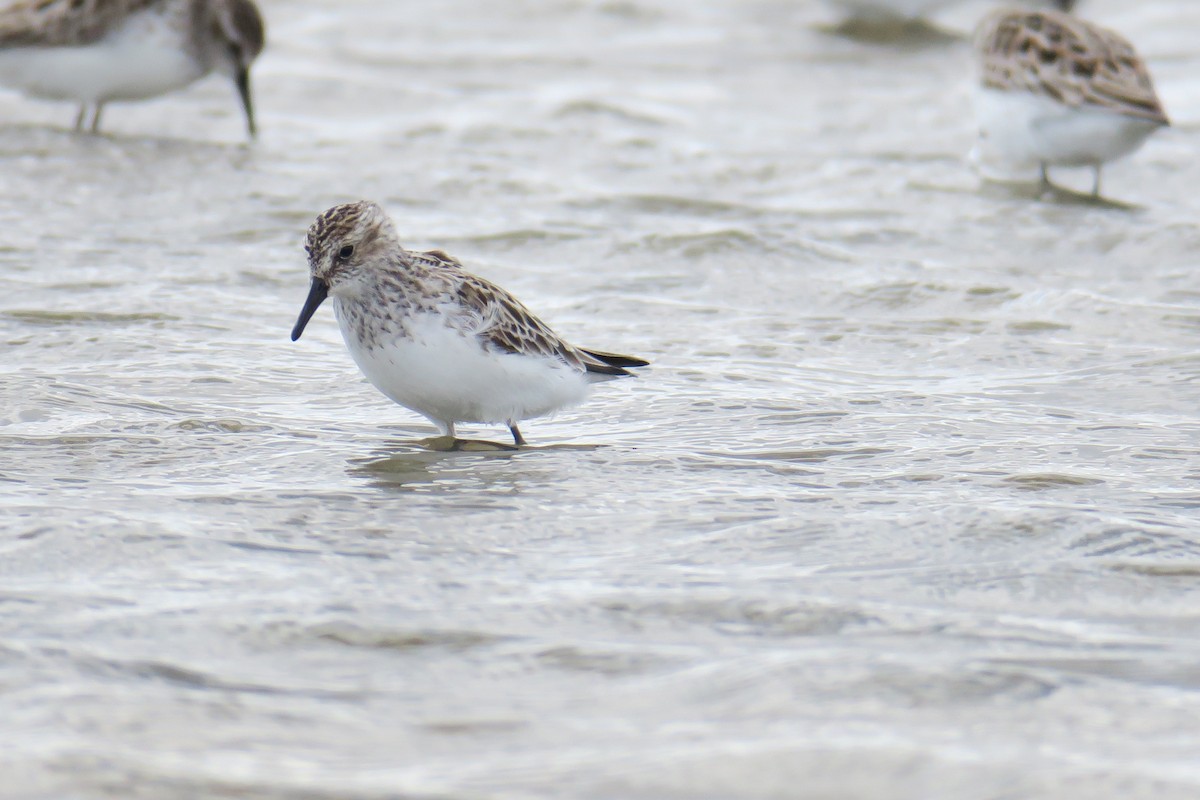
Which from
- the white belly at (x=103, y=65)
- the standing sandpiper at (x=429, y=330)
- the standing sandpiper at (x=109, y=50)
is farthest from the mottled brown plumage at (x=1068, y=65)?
the white belly at (x=103, y=65)

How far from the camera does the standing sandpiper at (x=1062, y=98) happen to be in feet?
37.1

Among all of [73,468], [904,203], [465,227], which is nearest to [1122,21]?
[904,203]

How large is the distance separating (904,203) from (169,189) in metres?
4.85

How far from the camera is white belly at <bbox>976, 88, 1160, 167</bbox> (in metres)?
11.3

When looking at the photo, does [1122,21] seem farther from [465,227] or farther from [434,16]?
[465,227]

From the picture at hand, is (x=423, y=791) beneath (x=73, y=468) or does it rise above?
above

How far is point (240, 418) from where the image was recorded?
680cm

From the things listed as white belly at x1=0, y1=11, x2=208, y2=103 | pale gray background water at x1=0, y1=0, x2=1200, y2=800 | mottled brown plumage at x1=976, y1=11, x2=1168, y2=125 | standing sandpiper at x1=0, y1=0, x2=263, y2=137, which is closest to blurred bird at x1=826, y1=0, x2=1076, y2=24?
pale gray background water at x1=0, y1=0, x2=1200, y2=800

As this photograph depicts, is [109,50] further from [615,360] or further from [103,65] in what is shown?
[615,360]

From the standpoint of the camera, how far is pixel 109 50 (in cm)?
1310

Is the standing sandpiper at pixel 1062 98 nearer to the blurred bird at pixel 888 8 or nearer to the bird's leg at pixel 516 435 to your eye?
the blurred bird at pixel 888 8

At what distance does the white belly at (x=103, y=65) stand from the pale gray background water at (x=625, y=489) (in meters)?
0.54

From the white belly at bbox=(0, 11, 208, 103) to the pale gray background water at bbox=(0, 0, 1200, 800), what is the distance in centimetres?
54

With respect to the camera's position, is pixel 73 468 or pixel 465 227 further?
pixel 465 227
